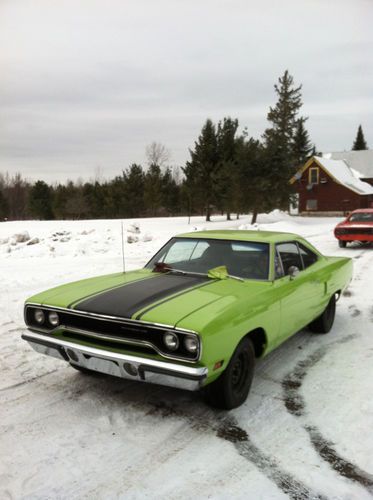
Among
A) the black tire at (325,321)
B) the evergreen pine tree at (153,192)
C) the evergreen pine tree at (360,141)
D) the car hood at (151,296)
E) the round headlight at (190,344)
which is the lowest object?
the black tire at (325,321)

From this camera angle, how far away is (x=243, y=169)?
98.5 ft

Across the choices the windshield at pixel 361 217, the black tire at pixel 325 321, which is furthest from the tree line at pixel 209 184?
the black tire at pixel 325 321

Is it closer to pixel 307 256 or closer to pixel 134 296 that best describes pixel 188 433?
pixel 134 296

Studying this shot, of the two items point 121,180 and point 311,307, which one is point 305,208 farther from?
point 311,307

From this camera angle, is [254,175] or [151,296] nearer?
[151,296]

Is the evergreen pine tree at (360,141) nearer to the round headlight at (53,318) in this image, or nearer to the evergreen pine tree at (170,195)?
the evergreen pine tree at (170,195)

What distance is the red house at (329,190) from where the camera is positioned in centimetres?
4294

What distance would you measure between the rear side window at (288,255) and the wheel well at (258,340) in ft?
2.92

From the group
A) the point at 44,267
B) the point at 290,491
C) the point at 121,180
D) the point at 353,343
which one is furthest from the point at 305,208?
the point at 290,491

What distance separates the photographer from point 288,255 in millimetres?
4758

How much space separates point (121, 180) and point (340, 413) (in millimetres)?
55055

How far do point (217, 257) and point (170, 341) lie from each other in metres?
1.64

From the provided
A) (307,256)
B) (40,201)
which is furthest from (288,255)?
(40,201)

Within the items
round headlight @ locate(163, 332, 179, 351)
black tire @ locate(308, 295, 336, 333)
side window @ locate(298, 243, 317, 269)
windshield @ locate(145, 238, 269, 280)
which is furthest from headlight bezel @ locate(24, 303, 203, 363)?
black tire @ locate(308, 295, 336, 333)
